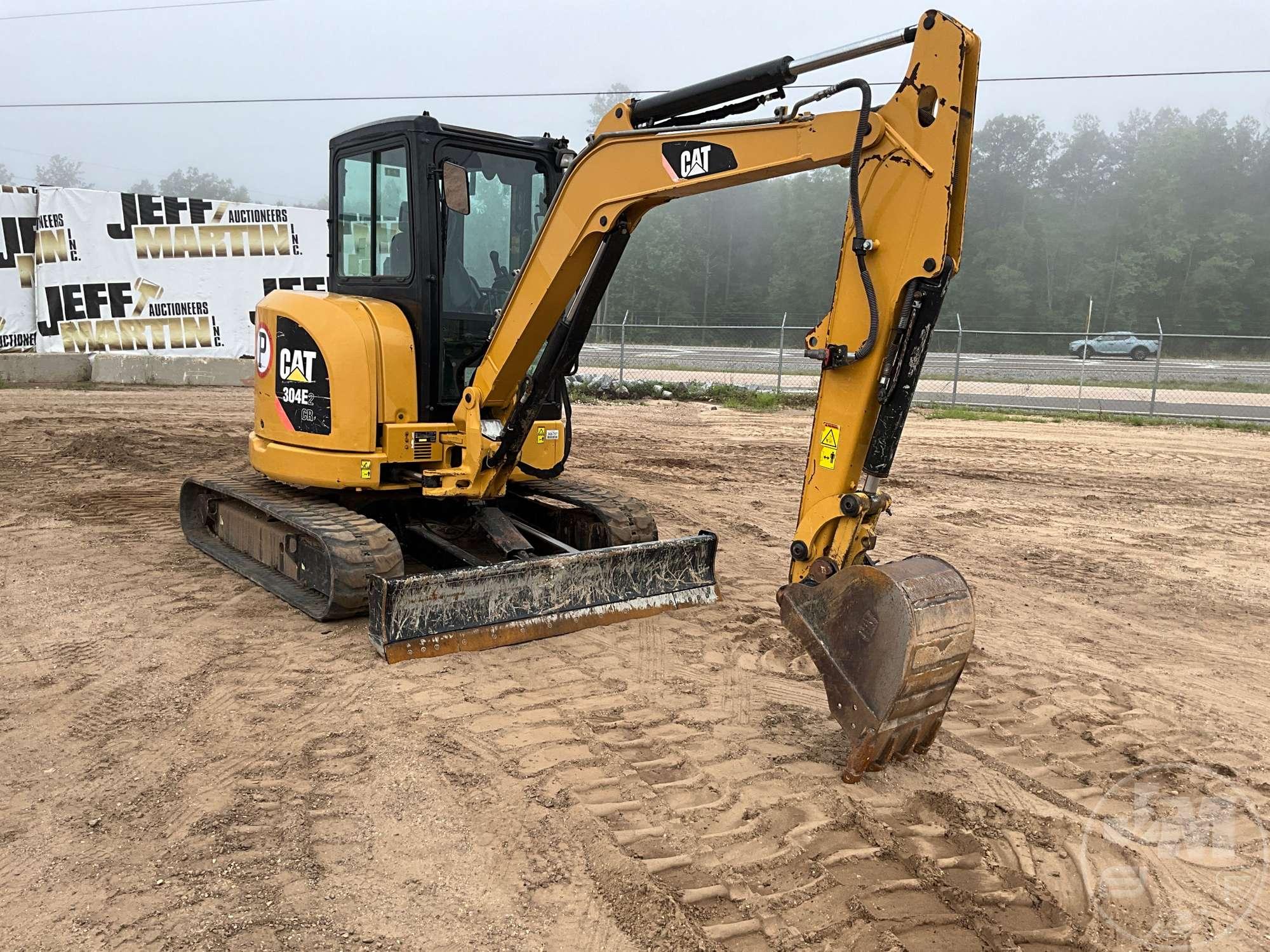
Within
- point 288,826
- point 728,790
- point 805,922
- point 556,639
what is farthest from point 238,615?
point 805,922

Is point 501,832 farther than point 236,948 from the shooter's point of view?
Yes

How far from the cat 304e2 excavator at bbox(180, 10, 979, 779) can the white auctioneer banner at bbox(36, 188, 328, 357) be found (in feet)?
41.6

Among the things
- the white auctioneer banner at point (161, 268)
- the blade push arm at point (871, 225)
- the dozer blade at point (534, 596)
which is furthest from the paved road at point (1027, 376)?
the blade push arm at point (871, 225)

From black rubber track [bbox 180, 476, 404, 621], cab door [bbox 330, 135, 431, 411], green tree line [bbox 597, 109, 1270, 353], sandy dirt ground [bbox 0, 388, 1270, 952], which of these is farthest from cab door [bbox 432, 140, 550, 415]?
green tree line [bbox 597, 109, 1270, 353]

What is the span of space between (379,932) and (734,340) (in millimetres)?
43424

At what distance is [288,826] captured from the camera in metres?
3.38

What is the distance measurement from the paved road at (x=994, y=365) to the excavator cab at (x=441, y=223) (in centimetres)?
1879

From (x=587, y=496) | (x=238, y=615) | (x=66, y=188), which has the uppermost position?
(x=66, y=188)

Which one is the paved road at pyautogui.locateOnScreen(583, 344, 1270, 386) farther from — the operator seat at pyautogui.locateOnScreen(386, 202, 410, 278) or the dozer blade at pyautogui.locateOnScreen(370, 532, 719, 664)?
the operator seat at pyautogui.locateOnScreen(386, 202, 410, 278)

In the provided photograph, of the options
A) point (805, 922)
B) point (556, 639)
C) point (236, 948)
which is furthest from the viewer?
point (556, 639)

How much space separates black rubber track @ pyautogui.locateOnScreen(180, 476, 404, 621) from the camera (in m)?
5.21

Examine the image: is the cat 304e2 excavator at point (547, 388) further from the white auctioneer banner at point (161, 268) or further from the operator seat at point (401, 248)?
the white auctioneer banner at point (161, 268)

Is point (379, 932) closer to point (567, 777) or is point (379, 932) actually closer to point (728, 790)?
point (567, 777)

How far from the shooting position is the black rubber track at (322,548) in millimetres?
5215
